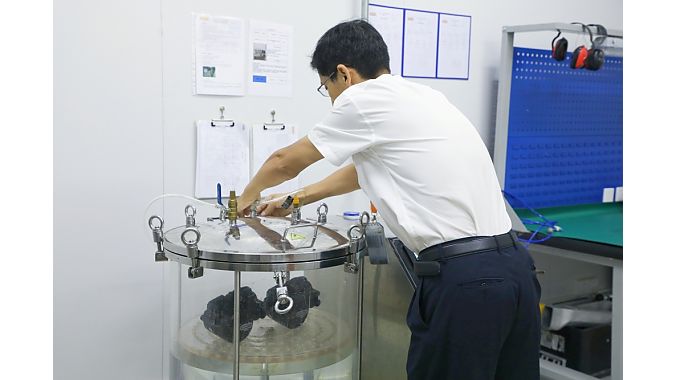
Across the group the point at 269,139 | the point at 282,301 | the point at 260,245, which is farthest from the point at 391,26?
the point at 282,301

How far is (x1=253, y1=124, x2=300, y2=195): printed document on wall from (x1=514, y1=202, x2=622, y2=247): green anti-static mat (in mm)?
1143

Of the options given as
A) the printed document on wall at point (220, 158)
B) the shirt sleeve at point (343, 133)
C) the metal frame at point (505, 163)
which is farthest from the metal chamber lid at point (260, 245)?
the metal frame at point (505, 163)

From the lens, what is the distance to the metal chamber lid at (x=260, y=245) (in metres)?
1.65

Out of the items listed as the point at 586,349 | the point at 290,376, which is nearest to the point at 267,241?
the point at 290,376

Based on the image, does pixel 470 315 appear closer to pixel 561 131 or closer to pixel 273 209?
pixel 273 209

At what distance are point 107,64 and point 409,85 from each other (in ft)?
3.48

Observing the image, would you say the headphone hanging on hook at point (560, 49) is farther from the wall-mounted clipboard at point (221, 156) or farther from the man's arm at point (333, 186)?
the wall-mounted clipboard at point (221, 156)

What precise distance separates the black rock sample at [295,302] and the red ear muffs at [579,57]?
6.42 feet

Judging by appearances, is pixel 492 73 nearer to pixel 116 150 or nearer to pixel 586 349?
pixel 586 349

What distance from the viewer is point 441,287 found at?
5.57ft

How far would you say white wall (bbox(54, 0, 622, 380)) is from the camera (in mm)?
2172

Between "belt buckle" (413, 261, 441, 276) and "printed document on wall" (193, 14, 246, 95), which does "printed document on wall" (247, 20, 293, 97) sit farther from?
"belt buckle" (413, 261, 441, 276)

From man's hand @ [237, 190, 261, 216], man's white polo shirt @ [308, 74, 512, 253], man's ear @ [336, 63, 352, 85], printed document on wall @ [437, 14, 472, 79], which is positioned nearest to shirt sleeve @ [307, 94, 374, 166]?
man's white polo shirt @ [308, 74, 512, 253]

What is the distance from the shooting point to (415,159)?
5.59 feet
